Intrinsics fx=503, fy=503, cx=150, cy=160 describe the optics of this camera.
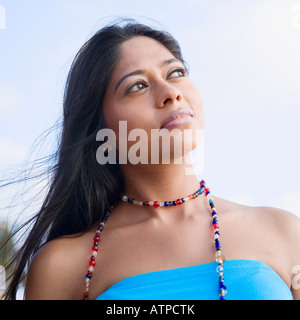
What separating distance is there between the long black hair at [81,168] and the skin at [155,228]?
0.36 feet

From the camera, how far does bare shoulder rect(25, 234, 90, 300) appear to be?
2.93m

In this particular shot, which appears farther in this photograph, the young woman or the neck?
the neck

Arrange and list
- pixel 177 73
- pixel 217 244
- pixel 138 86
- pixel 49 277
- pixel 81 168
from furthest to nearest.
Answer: pixel 81 168 < pixel 177 73 < pixel 138 86 < pixel 49 277 < pixel 217 244

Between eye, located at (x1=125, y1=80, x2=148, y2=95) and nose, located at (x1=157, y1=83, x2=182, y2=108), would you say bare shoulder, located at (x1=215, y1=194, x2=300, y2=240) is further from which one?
eye, located at (x1=125, y1=80, x2=148, y2=95)

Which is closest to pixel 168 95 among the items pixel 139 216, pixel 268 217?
pixel 139 216

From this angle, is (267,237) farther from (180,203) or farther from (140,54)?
(140,54)

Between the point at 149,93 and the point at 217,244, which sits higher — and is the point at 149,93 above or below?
above

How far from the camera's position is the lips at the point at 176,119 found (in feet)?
9.34

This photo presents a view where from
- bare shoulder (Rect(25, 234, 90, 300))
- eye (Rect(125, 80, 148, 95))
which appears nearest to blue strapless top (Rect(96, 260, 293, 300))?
bare shoulder (Rect(25, 234, 90, 300))

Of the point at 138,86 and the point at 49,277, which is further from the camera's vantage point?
the point at 138,86

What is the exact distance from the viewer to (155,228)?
9.94ft

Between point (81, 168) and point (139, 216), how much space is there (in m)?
0.53
